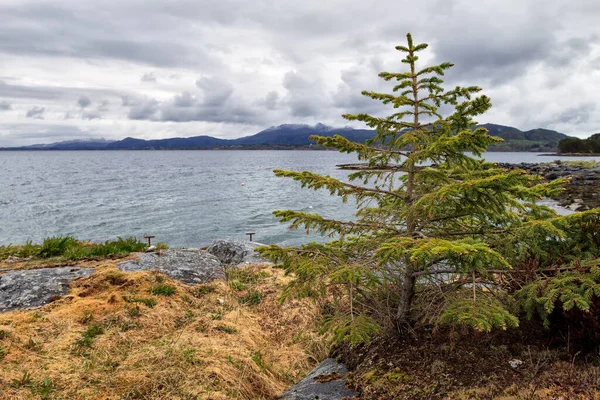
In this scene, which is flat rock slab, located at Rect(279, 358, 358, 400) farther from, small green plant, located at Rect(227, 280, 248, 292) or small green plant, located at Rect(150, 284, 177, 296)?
small green plant, located at Rect(227, 280, 248, 292)

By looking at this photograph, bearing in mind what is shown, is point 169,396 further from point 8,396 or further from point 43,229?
point 43,229

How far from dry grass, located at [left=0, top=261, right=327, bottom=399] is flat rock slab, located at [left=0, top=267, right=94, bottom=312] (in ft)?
1.39

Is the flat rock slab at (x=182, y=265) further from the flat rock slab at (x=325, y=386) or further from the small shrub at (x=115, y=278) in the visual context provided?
the flat rock slab at (x=325, y=386)

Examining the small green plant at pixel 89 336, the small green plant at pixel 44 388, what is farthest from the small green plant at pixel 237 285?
the small green plant at pixel 44 388

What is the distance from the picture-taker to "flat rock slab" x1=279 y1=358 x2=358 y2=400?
460 centimetres

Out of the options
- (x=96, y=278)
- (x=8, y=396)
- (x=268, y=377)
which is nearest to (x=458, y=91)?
(x=268, y=377)

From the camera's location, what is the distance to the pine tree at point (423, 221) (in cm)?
414

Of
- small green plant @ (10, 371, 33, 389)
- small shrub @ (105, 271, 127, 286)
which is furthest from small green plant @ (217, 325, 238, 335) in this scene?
small green plant @ (10, 371, 33, 389)

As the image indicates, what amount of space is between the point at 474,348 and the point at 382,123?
10.9ft

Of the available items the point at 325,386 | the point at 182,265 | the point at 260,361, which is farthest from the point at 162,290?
the point at 325,386

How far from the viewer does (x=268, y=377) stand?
6.23 meters

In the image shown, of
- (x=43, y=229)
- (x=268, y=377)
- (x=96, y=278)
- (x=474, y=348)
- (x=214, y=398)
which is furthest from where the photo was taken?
(x=43, y=229)

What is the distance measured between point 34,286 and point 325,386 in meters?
7.64

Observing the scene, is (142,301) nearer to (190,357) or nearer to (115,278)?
(115,278)
